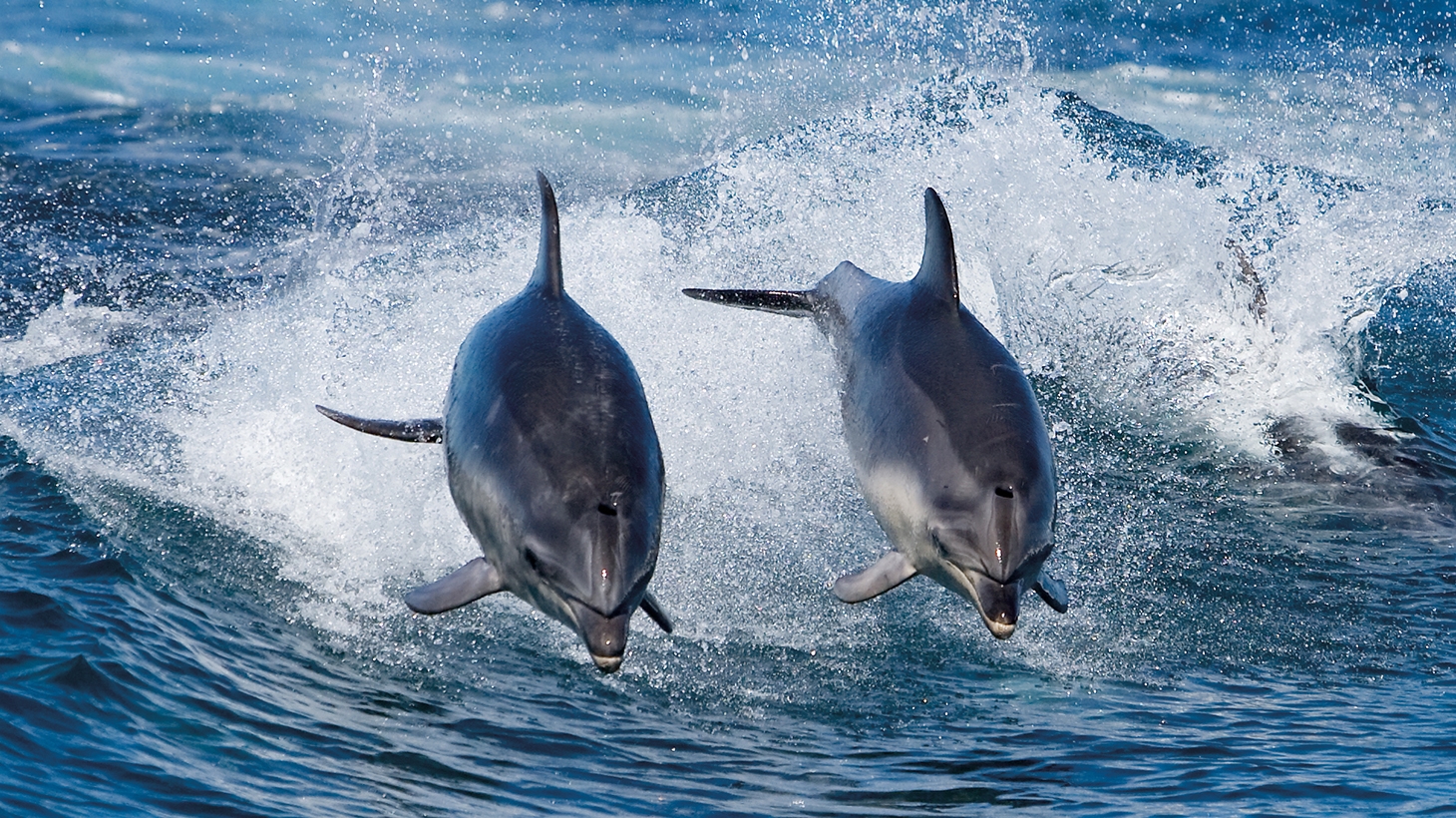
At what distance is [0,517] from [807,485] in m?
6.49

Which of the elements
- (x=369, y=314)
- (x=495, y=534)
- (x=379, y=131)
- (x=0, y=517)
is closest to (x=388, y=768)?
(x=495, y=534)

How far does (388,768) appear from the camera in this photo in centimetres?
695

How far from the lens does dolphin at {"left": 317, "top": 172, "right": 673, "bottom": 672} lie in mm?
5633

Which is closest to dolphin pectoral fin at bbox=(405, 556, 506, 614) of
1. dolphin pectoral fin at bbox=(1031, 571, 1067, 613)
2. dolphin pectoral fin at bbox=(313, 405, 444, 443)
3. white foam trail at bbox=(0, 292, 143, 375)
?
dolphin pectoral fin at bbox=(313, 405, 444, 443)

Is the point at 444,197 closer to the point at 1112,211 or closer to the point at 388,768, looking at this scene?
the point at 1112,211

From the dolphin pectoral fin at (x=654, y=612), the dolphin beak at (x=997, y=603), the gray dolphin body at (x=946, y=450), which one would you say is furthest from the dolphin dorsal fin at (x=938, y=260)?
the dolphin pectoral fin at (x=654, y=612)

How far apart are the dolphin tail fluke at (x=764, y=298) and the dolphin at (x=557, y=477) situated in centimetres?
315

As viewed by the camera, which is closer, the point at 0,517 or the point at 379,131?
the point at 0,517

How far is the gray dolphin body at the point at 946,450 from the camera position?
243 inches

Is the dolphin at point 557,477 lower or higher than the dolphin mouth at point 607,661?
higher

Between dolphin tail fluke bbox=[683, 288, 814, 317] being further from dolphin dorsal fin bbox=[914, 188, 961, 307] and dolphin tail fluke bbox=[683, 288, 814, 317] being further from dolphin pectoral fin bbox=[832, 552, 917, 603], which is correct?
dolphin pectoral fin bbox=[832, 552, 917, 603]

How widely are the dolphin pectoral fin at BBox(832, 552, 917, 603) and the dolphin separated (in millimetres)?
982

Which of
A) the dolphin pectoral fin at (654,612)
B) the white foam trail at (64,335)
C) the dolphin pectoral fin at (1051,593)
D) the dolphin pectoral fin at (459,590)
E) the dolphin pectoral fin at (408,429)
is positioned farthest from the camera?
the white foam trail at (64,335)

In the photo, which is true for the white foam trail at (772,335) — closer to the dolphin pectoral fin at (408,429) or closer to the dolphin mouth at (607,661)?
the dolphin pectoral fin at (408,429)
